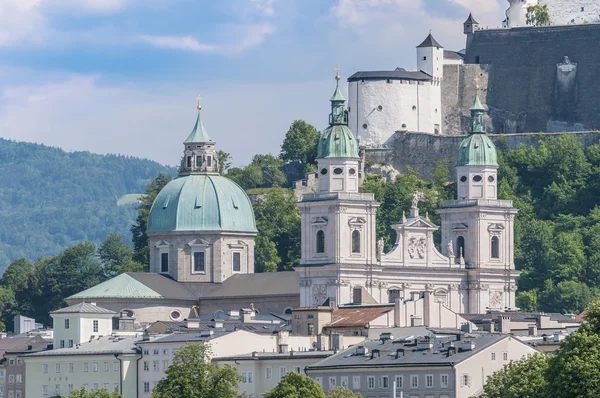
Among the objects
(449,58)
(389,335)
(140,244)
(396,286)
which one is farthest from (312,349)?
(449,58)

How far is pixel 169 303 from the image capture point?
126 metres

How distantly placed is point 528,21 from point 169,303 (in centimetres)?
5136

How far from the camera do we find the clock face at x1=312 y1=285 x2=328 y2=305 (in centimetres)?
11641

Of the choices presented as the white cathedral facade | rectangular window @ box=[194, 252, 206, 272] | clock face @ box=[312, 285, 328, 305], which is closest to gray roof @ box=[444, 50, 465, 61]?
the white cathedral facade

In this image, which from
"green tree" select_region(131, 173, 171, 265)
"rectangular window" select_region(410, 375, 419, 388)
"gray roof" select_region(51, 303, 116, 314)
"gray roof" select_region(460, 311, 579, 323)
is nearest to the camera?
"rectangular window" select_region(410, 375, 419, 388)

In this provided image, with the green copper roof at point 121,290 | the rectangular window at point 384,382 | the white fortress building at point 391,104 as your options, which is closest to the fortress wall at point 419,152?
the white fortress building at point 391,104

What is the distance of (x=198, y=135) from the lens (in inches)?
5379

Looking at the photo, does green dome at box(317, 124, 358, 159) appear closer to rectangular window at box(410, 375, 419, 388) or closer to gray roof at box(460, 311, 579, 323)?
gray roof at box(460, 311, 579, 323)

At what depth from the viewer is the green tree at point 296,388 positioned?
3172 inches

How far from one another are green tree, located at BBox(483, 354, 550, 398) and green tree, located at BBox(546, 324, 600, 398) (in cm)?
77

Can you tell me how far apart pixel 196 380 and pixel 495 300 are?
128 ft

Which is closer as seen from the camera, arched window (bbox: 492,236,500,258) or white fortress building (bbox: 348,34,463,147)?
arched window (bbox: 492,236,500,258)

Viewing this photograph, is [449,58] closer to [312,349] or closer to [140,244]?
[140,244]

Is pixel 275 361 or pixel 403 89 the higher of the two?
pixel 403 89
